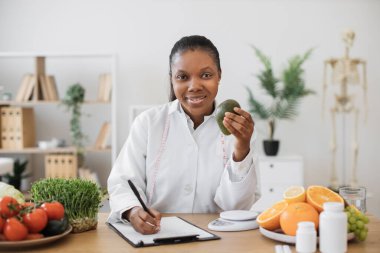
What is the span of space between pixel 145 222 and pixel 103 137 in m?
3.46

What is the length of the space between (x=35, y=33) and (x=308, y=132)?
3.19 m

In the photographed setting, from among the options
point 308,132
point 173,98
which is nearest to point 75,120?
point 308,132

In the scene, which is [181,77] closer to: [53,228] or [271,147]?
[53,228]

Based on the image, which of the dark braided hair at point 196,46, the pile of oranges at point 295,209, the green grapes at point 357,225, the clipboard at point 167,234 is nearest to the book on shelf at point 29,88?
the dark braided hair at point 196,46

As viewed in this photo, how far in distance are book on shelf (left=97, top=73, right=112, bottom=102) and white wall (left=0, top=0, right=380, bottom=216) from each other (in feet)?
1.08

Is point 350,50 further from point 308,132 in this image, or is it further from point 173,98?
point 173,98

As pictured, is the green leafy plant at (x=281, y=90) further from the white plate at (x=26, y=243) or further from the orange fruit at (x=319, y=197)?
the white plate at (x=26, y=243)

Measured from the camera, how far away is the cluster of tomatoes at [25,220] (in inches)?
59.1

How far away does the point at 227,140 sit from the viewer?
2.19m

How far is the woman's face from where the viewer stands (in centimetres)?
203

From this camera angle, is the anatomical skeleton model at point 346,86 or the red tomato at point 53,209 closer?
the red tomato at point 53,209

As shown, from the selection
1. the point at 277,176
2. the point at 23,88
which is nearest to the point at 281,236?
the point at 277,176

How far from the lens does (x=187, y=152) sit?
2.18m

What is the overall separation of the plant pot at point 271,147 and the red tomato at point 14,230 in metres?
3.62
